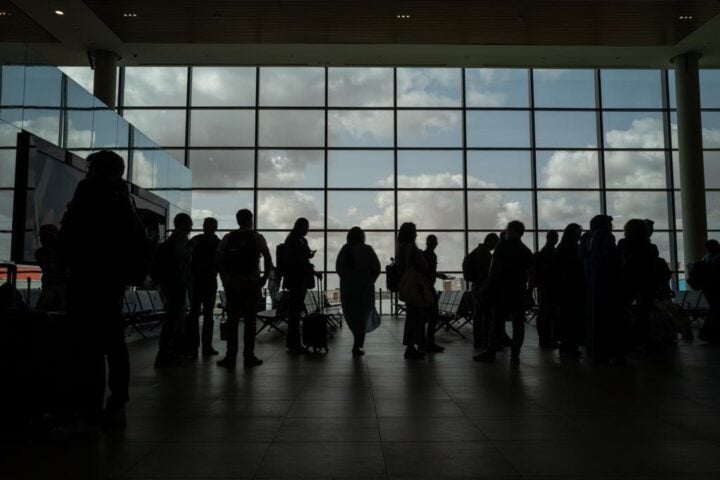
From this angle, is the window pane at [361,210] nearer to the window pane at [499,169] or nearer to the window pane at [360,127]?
the window pane at [360,127]

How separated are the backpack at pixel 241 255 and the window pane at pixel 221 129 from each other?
34.4 ft

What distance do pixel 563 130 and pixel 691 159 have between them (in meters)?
3.09

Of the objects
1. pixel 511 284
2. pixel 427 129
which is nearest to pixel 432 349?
pixel 511 284

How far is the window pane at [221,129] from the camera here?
50.9ft

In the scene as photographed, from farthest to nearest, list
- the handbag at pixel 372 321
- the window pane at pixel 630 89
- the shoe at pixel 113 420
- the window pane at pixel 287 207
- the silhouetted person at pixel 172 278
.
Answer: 1. the window pane at pixel 630 89
2. the window pane at pixel 287 207
3. the handbag at pixel 372 321
4. the silhouetted person at pixel 172 278
5. the shoe at pixel 113 420

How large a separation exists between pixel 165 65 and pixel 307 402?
1413 centimetres

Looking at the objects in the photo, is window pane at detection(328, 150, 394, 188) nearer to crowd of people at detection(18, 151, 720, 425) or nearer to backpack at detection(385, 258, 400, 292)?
crowd of people at detection(18, 151, 720, 425)

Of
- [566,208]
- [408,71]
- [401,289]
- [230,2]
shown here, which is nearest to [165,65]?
[230,2]

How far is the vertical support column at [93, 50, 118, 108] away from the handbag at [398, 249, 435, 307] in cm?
1082

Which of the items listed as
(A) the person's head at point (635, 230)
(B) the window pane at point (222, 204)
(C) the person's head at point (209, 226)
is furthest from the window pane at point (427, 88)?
(C) the person's head at point (209, 226)

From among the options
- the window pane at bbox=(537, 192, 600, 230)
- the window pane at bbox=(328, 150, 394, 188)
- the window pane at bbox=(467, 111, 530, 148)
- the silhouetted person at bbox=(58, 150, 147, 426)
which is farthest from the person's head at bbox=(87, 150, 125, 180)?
the window pane at bbox=(537, 192, 600, 230)

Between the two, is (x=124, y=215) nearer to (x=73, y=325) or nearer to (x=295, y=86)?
(x=73, y=325)

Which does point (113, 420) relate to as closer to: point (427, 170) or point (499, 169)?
point (427, 170)

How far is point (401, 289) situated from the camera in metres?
6.09
